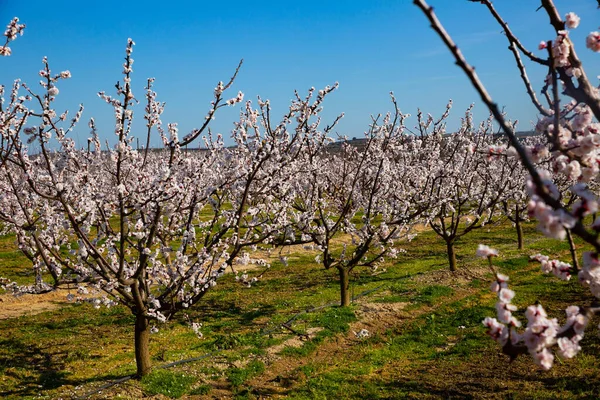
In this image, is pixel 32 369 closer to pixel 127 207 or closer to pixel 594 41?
pixel 127 207

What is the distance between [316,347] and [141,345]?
3748mm

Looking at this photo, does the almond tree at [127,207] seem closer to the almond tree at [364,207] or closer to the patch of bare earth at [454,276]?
the almond tree at [364,207]

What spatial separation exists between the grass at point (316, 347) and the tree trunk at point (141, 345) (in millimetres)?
229

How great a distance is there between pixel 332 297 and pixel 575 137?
34.0ft

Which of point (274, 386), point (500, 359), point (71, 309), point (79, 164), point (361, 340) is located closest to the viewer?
point (79, 164)

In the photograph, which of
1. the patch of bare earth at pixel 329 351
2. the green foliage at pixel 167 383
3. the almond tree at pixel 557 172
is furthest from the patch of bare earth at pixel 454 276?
the almond tree at pixel 557 172

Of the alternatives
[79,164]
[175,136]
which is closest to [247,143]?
[175,136]

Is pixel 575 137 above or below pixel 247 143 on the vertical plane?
below

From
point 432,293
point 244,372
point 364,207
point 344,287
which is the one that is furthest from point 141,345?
point 432,293

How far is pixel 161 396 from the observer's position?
23.7 ft

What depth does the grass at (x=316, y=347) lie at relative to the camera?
7.44 meters

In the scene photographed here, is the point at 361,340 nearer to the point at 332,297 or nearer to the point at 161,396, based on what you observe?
the point at 332,297

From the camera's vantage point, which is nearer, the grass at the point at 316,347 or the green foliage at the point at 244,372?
the grass at the point at 316,347

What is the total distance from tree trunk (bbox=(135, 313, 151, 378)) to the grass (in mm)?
229
